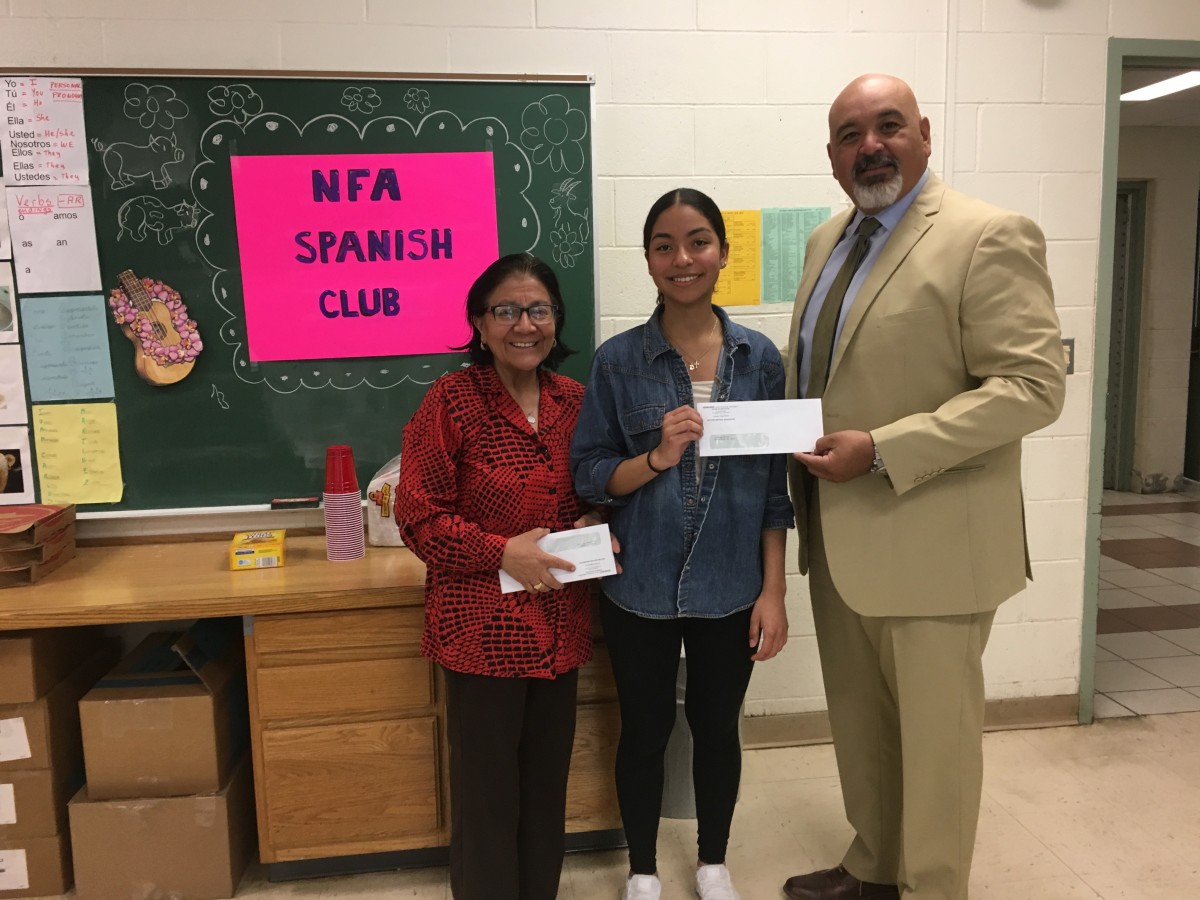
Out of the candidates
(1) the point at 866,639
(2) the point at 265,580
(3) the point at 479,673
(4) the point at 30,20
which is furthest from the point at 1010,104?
(4) the point at 30,20

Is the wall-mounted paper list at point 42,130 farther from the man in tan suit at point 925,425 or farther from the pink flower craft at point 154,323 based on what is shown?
the man in tan suit at point 925,425

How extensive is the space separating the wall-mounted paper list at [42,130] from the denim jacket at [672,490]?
164cm

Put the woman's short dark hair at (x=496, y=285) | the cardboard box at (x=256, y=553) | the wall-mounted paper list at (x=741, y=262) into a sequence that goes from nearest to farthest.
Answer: the woman's short dark hair at (x=496, y=285)
the cardboard box at (x=256, y=553)
the wall-mounted paper list at (x=741, y=262)

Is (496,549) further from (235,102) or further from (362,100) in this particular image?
(235,102)

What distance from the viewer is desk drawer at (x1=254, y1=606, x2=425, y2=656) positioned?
1.97 m

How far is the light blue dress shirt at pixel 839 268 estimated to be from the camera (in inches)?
66.2

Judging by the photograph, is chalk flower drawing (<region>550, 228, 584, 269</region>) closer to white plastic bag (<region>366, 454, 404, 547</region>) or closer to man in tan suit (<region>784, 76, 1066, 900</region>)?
white plastic bag (<region>366, 454, 404, 547</region>)

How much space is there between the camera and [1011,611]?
2.77 m

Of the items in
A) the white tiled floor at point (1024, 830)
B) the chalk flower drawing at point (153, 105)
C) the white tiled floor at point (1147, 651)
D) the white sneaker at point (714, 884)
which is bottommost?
the white tiled floor at point (1024, 830)

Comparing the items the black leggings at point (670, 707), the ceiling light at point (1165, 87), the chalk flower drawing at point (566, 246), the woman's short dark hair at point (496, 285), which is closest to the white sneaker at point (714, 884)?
the black leggings at point (670, 707)

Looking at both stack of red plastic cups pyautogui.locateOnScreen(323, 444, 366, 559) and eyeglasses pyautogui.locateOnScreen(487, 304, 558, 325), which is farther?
stack of red plastic cups pyautogui.locateOnScreen(323, 444, 366, 559)

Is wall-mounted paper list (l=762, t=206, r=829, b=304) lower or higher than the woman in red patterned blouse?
higher

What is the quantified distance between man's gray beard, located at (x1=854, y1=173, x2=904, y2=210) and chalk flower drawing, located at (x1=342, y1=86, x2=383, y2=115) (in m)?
1.38

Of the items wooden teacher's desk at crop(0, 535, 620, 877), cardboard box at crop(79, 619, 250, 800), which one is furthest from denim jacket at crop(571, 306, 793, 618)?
cardboard box at crop(79, 619, 250, 800)
